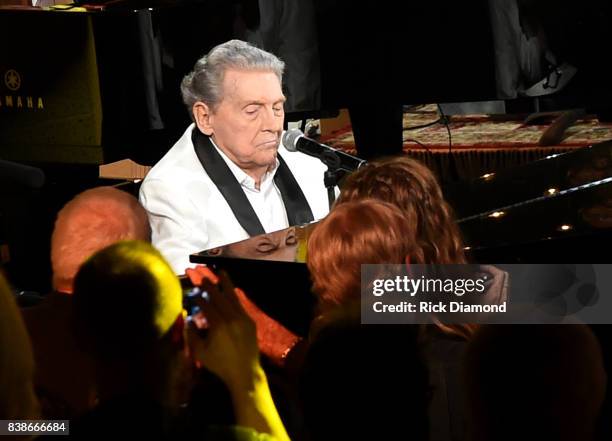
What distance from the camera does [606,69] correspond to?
5629mm

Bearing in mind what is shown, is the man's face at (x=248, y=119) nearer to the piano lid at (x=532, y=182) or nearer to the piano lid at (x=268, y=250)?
the piano lid at (x=532, y=182)

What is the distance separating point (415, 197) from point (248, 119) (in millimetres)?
1367

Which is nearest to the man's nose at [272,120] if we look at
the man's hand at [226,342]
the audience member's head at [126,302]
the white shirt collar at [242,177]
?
the white shirt collar at [242,177]

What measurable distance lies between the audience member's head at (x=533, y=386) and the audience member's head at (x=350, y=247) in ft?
1.75

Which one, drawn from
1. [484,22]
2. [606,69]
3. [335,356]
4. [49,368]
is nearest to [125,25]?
[484,22]

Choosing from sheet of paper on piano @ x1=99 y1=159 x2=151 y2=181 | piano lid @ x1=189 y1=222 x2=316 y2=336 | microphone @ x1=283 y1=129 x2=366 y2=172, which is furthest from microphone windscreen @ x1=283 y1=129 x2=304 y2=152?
sheet of paper on piano @ x1=99 y1=159 x2=151 y2=181

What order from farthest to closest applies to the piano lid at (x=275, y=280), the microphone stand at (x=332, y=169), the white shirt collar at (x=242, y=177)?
the white shirt collar at (x=242, y=177) → the microphone stand at (x=332, y=169) → the piano lid at (x=275, y=280)

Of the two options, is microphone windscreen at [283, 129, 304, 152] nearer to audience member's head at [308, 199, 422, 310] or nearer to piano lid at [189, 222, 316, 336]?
piano lid at [189, 222, 316, 336]

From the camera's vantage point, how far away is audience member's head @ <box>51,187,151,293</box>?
98.6 inches

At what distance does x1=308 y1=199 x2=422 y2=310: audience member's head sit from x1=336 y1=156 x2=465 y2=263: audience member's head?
0.32 m

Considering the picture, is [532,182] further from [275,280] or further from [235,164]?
[275,280]

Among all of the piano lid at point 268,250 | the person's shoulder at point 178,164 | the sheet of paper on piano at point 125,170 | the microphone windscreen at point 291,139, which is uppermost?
the microphone windscreen at point 291,139

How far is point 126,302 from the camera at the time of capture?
1963 mm

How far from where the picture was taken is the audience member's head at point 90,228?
8.21ft
